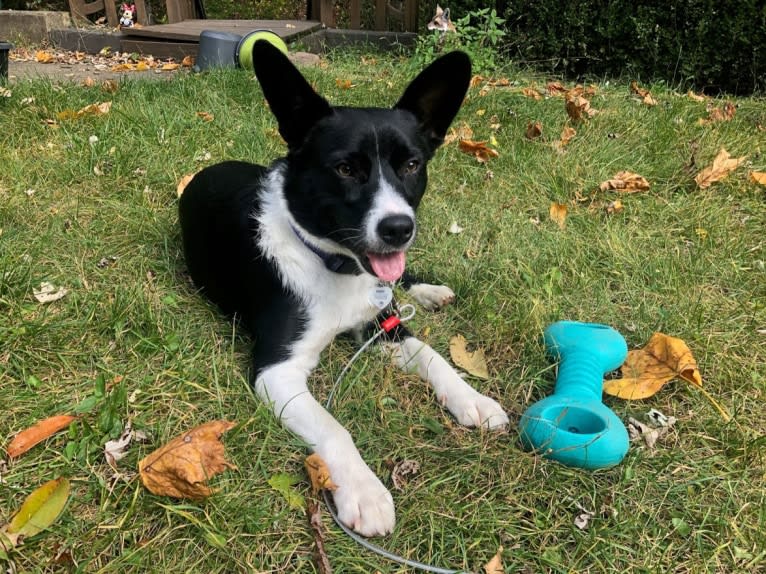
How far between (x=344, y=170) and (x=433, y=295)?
2.83 feet

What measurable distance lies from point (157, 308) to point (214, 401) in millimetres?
656

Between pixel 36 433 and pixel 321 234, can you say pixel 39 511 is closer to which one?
pixel 36 433

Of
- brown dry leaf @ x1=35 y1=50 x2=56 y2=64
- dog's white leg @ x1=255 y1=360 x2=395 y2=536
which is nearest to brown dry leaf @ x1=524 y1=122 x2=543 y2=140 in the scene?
dog's white leg @ x1=255 y1=360 x2=395 y2=536

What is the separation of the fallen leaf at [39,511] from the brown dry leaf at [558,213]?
280 cm

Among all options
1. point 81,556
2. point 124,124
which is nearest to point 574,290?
point 81,556

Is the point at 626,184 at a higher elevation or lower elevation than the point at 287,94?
lower

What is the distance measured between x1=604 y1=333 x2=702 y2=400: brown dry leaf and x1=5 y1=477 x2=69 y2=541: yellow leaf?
1.80 metres

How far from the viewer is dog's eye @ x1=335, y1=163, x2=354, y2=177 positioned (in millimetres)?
2285

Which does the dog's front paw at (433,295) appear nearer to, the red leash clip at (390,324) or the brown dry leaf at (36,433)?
the red leash clip at (390,324)

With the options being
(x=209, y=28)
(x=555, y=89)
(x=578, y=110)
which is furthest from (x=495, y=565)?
(x=209, y=28)

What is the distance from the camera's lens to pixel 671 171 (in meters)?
3.94

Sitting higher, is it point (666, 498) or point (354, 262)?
point (354, 262)

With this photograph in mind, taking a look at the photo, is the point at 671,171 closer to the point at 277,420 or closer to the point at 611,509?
the point at 611,509

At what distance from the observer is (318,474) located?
5.91ft
